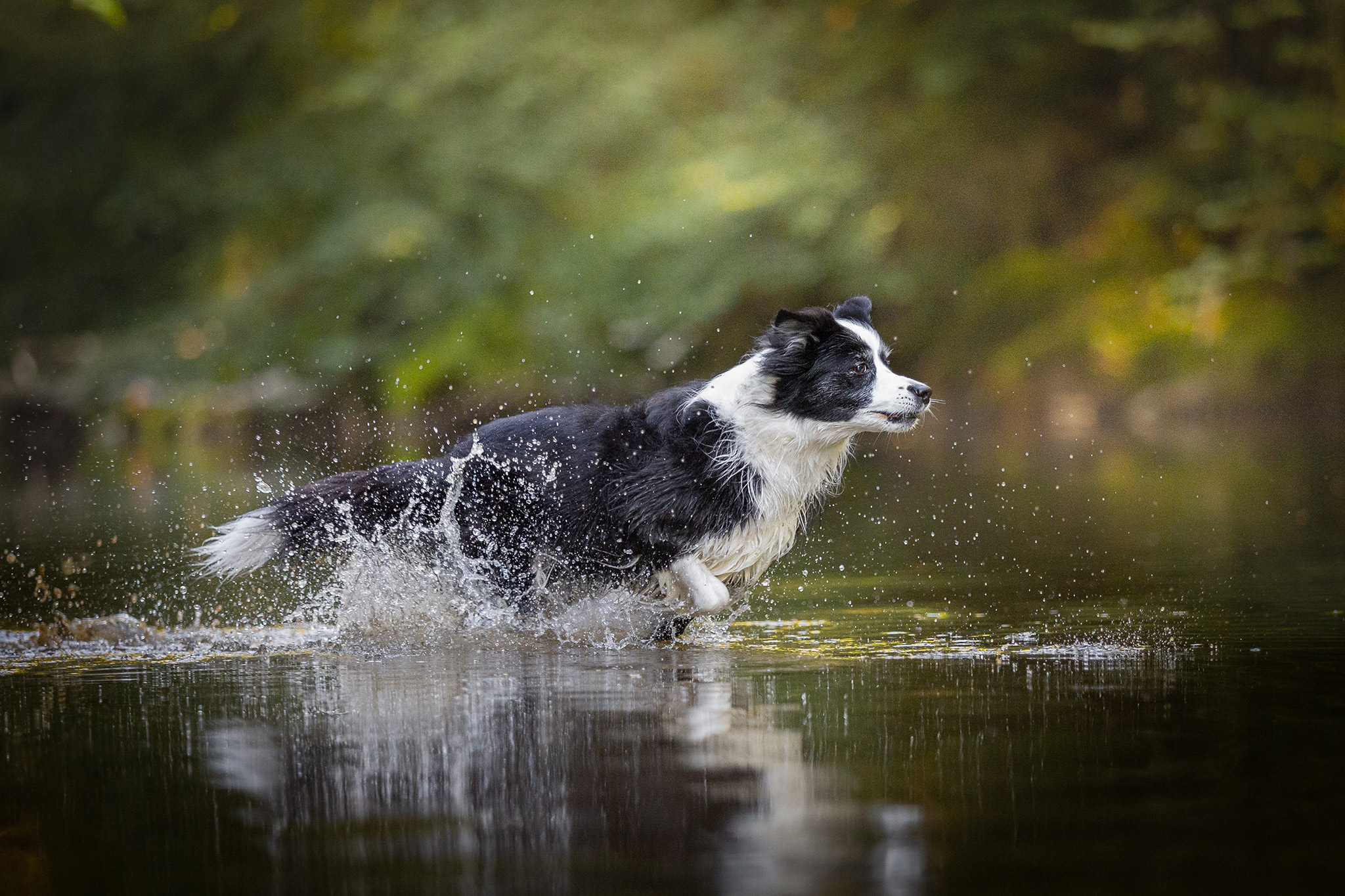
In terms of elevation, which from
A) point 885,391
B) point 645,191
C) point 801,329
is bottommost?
point 885,391

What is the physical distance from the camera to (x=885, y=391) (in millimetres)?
5781

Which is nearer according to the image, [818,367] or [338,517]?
[818,367]

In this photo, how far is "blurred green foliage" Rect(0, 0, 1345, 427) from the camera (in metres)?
19.2

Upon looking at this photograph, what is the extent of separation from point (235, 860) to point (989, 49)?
66.7 feet

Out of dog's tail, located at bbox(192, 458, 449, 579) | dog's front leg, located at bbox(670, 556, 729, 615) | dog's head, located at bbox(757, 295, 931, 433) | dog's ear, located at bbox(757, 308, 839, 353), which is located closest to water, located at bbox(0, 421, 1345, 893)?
dog's front leg, located at bbox(670, 556, 729, 615)

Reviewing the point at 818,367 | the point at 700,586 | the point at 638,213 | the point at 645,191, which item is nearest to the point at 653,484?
the point at 700,586

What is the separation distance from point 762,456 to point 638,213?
15.6 meters

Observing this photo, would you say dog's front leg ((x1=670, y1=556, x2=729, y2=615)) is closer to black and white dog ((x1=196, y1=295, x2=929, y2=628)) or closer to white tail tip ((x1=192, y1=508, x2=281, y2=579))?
black and white dog ((x1=196, y1=295, x2=929, y2=628))

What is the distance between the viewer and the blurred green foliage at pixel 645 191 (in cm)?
1923

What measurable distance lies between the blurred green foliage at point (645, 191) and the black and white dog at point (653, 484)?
13.2 meters

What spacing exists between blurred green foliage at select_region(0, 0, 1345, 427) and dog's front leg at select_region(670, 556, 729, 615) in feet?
44.3

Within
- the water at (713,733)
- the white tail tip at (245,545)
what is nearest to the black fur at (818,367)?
the water at (713,733)

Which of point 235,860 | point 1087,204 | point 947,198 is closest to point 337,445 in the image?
point 947,198

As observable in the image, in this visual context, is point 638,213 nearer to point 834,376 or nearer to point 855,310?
point 855,310
